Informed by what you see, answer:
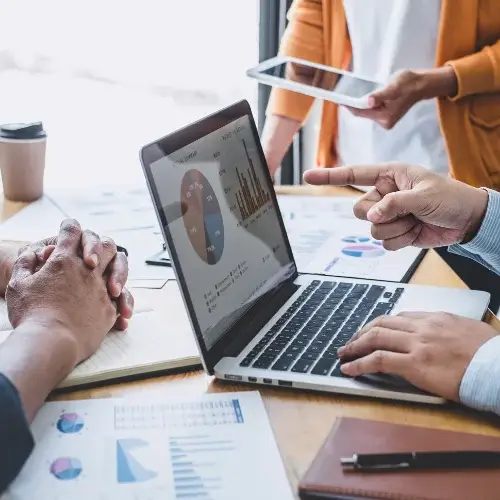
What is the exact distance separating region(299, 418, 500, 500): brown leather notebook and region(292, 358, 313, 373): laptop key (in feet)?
0.36

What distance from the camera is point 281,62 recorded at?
5.33ft

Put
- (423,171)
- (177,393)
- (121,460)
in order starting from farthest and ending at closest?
(423,171) < (177,393) < (121,460)

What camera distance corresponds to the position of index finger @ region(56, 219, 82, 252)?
1.04 metres

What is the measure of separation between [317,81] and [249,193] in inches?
19.8

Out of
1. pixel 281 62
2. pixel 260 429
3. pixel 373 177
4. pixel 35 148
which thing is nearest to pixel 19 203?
pixel 35 148

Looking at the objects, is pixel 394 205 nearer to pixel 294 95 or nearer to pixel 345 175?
pixel 345 175

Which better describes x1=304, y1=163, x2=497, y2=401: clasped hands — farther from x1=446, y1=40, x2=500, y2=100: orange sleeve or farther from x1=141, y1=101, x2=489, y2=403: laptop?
x1=446, y1=40, x2=500, y2=100: orange sleeve

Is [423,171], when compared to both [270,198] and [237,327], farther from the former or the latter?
[237,327]

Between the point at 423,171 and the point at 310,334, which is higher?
the point at 423,171

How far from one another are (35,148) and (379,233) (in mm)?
779

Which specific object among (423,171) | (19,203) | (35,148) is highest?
(423,171)

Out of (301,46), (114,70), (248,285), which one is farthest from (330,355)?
(114,70)

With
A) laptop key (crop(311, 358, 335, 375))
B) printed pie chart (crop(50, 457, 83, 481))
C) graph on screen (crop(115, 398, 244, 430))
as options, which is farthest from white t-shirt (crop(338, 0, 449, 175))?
printed pie chart (crop(50, 457, 83, 481))

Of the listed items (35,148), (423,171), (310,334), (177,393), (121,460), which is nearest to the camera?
(121,460)
